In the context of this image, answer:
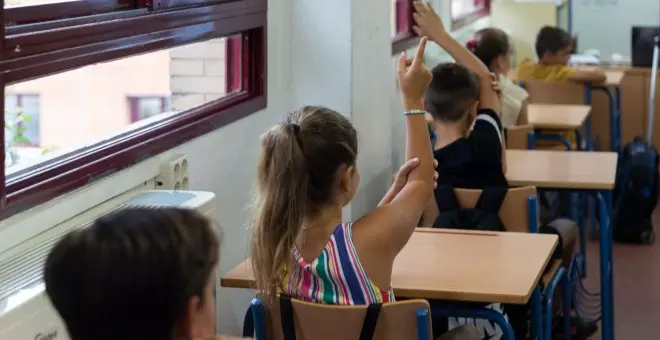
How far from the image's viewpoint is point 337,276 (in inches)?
89.7

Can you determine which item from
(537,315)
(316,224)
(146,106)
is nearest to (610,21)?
(537,315)

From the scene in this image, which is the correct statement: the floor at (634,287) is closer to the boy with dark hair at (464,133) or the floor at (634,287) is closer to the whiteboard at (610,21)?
the boy with dark hair at (464,133)

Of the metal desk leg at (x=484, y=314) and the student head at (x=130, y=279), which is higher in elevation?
the student head at (x=130, y=279)

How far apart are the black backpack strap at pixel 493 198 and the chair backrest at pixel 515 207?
0.02 m

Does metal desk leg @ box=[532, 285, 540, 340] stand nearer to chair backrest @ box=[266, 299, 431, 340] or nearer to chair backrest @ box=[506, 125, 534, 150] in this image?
chair backrest @ box=[266, 299, 431, 340]

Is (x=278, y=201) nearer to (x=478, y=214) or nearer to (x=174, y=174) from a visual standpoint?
(x=174, y=174)

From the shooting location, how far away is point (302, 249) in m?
2.34

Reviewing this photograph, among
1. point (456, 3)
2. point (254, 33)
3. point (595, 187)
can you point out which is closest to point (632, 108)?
point (456, 3)

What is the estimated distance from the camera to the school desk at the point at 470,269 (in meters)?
2.45

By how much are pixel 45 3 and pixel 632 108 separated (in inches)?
223

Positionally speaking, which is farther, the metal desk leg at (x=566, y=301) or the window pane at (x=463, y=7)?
the window pane at (x=463, y=7)

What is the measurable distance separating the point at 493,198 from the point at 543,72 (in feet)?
10.5

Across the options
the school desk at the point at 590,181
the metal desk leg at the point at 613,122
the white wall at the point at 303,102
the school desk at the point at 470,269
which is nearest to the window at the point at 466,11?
the metal desk leg at the point at 613,122

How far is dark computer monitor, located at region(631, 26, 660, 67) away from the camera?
723 cm
